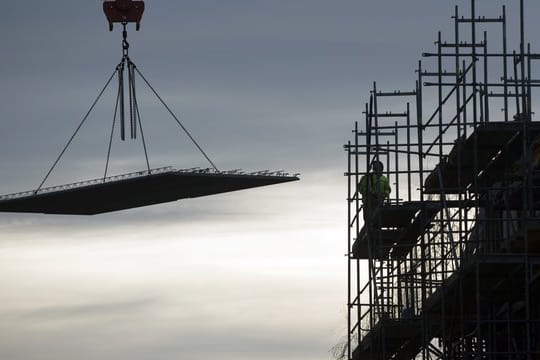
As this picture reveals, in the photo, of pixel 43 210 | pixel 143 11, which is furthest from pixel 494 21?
pixel 43 210

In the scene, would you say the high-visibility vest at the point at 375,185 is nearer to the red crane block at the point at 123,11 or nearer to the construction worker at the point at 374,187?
the construction worker at the point at 374,187

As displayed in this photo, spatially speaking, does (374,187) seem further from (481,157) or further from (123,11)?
(123,11)

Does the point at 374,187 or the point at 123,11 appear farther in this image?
the point at 374,187

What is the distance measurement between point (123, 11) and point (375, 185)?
1179 cm

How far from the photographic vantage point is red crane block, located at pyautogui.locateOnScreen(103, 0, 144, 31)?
34000 millimetres

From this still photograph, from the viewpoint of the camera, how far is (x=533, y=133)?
1405 inches

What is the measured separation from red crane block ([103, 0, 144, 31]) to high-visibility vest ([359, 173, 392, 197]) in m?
10.7

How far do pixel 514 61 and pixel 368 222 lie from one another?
243 inches

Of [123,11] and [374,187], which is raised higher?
[123,11]

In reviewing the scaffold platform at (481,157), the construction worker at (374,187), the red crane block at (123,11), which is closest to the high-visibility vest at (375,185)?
the construction worker at (374,187)

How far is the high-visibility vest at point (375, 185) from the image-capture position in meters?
43.1

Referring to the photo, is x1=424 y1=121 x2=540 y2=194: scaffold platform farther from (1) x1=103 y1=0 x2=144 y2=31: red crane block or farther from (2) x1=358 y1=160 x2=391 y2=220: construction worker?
(1) x1=103 y1=0 x2=144 y2=31: red crane block

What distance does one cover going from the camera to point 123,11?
34.2 metres

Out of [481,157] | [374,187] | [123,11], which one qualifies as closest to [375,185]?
[374,187]
